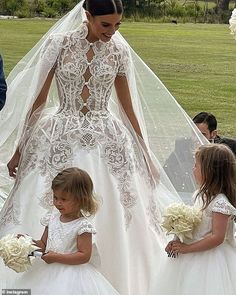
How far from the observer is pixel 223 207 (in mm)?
3885

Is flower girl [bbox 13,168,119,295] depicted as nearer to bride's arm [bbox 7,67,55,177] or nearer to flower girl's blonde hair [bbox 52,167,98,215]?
flower girl's blonde hair [bbox 52,167,98,215]

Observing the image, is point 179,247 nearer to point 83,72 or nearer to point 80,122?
point 80,122

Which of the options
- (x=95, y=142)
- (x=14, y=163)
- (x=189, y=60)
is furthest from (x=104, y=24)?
(x=189, y=60)

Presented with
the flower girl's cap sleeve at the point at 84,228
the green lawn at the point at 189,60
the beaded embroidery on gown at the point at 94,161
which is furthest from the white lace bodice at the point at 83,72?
the green lawn at the point at 189,60

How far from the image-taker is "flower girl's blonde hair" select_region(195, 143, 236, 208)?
3969 millimetres

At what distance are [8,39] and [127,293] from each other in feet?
81.5

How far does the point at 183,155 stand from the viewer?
5.19 m

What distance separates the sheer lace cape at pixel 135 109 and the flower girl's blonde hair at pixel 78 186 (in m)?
0.79

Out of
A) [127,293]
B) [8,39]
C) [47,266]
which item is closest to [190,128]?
[127,293]

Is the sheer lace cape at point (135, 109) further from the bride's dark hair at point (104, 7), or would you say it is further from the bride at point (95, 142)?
the bride's dark hair at point (104, 7)

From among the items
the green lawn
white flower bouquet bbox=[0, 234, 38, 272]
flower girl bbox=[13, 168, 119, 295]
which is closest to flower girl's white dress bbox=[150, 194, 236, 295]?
flower girl bbox=[13, 168, 119, 295]

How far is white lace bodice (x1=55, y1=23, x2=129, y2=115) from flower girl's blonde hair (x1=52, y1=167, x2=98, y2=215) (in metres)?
0.70

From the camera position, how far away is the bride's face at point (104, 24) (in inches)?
168

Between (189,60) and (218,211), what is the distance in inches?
810
